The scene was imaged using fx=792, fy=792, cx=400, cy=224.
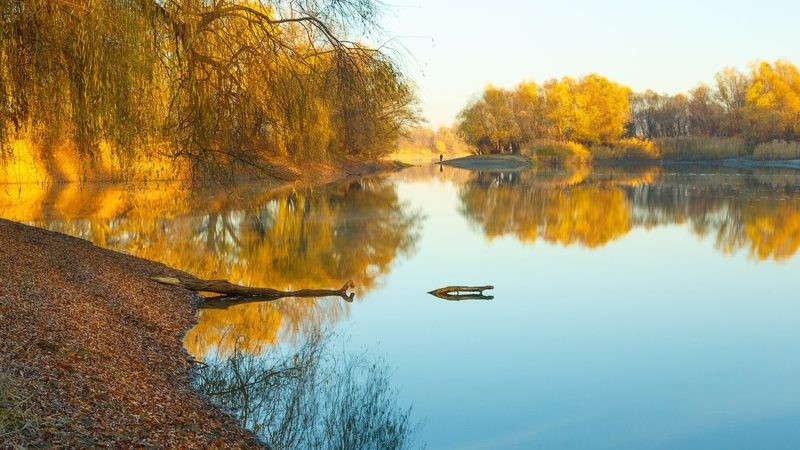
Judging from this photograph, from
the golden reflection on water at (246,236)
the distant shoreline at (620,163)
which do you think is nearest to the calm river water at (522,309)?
the golden reflection on water at (246,236)

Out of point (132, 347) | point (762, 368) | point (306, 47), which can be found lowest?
point (762, 368)

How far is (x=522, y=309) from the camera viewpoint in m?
10.8

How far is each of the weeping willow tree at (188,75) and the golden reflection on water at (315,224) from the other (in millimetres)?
1592

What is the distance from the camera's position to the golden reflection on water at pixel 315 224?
1061 centimetres

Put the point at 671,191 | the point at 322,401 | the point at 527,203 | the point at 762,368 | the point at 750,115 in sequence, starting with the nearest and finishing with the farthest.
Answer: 1. the point at 322,401
2. the point at 762,368
3. the point at 527,203
4. the point at 671,191
5. the point at 750,115

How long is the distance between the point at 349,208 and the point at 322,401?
1791 cm

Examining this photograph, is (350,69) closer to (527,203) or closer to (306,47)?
(306,47)

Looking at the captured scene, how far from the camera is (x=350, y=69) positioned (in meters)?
9.54

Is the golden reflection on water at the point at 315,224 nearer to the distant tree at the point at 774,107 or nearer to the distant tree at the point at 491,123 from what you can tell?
the distant tree at the point at 774,107

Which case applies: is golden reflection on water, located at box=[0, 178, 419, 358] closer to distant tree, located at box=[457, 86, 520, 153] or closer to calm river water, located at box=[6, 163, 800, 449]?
calm river water, located at box=[6, 163, 800, 449]

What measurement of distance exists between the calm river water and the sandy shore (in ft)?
1.58

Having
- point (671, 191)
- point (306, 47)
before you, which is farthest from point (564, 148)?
point (306, 47)

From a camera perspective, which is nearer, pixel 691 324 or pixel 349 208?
pixel 691 324

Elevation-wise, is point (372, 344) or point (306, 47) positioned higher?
point (306, 47)
